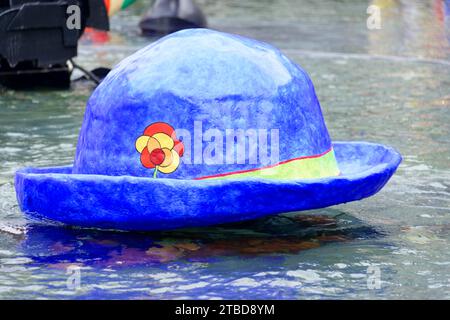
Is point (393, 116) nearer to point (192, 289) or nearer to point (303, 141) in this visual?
point (303, 141)

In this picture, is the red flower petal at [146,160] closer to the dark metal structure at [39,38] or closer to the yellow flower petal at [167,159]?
the yellow flower petal at [167,159]

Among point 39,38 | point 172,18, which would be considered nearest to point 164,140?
point 39,38

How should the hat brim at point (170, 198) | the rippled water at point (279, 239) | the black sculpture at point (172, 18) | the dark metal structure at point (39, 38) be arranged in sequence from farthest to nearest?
the black sculpture at point (172, 18) < the dark metal structure at point (39, 38) < the hat brim at point (170, 198) < the rippled water at point (279, 239)

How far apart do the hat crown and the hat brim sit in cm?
30

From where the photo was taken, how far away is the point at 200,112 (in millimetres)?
6223

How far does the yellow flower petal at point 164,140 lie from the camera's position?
245 inches

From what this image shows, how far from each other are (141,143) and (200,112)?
322 millimetres

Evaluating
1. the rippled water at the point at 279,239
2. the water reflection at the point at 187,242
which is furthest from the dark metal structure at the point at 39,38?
the water reflection at the point at 187,242

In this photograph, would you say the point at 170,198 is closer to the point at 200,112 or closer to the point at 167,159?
the point at 167,159

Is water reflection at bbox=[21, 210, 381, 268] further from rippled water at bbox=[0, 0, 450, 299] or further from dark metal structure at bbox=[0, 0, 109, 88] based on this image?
dark metal structure at bbox=[0, 0, 109, 88]

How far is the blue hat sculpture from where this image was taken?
→ 5.94 meters

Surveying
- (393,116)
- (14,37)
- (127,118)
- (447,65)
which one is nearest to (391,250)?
(127,118)

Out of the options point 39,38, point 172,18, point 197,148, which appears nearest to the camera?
Answer: point 197,148

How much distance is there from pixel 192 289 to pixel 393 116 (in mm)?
5040
